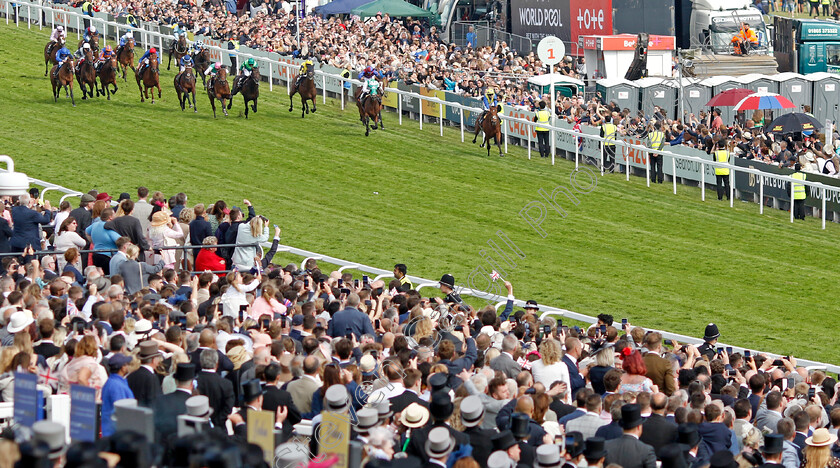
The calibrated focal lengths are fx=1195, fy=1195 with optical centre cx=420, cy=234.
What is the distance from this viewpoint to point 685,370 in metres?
8.09

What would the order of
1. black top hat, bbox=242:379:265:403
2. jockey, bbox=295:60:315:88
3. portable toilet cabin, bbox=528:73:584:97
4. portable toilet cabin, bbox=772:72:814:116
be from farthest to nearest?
portable toilet cabin, bbox=772:72:814:116 → portable toilet cabin, bbox=528:73:584:97 → jockey, bbox=295:60:315:88 → black top hat, bbox=242:379:265:403

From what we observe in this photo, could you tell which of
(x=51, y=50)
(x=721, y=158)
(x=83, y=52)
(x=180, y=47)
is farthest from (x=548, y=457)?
(x=180, y=47)

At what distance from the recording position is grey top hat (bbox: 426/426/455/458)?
5066 millimetres

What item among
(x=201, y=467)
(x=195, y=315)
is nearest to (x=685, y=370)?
(x=195, y=315)

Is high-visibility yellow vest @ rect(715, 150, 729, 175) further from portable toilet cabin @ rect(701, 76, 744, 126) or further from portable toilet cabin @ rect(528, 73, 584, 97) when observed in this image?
portable toilet cabin @ rect(701, 76, 744, 126)

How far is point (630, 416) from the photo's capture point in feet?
18.6

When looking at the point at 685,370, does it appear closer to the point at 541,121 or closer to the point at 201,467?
the point at 201,467

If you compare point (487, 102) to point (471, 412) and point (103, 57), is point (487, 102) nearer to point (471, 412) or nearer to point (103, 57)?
point (103, 57)

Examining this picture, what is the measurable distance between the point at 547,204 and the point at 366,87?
5.26 metres

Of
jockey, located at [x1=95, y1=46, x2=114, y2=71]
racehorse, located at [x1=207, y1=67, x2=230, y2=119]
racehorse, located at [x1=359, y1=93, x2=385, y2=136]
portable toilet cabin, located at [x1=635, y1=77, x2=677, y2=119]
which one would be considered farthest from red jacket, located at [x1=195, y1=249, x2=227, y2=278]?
portable toilet cabin, located at [x1=635, y1=77, x2=677, y2=119]

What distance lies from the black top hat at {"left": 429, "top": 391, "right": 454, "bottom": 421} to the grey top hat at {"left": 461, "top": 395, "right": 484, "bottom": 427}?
9 cm

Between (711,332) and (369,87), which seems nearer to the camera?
(711,332)

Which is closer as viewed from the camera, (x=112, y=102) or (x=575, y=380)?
(x=575, y=380)

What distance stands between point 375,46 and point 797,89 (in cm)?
1063
